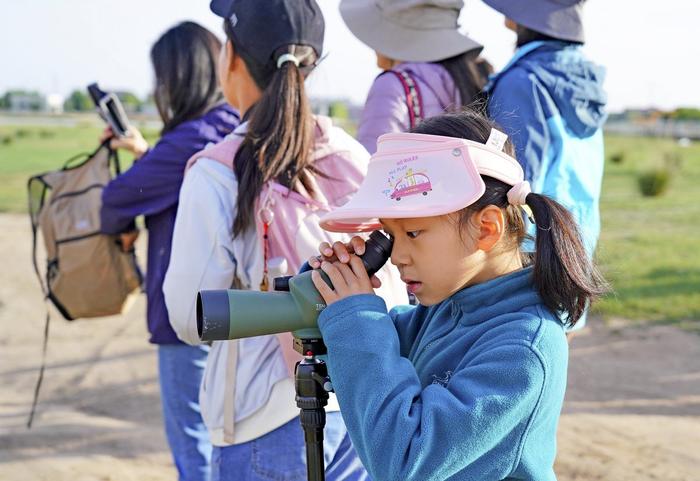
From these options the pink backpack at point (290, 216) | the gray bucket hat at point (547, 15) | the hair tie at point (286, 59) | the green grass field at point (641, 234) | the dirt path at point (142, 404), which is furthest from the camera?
the green grass field at point (641, 234)

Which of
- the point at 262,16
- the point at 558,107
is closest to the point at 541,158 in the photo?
the point at 558,107

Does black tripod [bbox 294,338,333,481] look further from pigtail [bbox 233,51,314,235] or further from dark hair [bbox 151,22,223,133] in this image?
dark hair [bbox 151,22,223,133]

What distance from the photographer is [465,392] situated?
156 centimetres

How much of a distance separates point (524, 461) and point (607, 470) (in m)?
3.15

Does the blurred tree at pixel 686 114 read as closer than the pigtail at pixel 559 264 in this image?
No

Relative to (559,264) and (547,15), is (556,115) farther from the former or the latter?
(559,264)

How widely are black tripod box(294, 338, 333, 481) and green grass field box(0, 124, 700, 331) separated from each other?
25.5 inches

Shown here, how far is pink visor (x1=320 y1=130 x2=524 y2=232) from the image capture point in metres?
1.66

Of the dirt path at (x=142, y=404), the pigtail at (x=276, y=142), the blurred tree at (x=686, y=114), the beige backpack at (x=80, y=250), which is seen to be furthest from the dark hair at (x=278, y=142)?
the blurred tree at (x=686, y=114)

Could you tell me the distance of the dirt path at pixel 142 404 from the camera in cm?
457

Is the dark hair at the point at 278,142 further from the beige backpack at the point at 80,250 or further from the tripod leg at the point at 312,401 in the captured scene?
the beige backpack at the point at 80,250

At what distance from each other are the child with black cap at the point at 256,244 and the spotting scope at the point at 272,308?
535 millimetres

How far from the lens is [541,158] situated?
2.95 meters

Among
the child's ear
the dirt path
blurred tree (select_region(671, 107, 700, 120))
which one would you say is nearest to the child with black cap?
the child's ear
